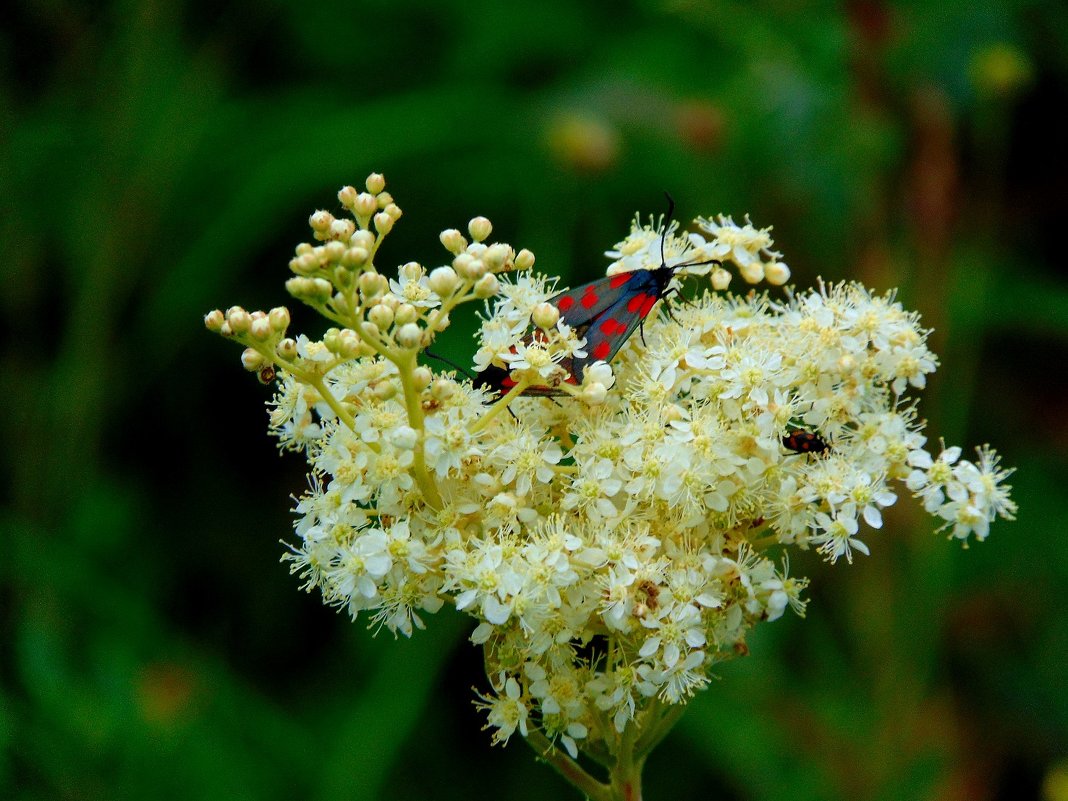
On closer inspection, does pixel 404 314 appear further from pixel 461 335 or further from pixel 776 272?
pixel 461 335

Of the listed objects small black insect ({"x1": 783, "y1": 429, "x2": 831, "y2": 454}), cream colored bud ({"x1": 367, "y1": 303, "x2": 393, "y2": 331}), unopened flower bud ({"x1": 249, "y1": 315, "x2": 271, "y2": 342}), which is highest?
small black insect ({"x1": 783, "y1": 429, "x2": 831, "y2": 454})

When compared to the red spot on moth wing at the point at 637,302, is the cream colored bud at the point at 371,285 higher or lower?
lower

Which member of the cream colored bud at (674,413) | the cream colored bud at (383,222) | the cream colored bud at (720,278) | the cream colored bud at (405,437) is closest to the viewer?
the cream colored bud at (405,437)

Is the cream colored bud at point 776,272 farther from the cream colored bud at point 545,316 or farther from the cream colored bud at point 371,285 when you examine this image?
the cream colored bud at point 371,285

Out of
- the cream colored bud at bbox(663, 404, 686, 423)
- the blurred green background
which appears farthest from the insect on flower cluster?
the blurred green background

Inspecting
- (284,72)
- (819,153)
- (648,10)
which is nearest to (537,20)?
(648,10)

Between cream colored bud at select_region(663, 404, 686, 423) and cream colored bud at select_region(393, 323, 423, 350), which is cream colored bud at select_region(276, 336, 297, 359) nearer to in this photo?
cream colored bud at select_region(393, 323, 423, 350)

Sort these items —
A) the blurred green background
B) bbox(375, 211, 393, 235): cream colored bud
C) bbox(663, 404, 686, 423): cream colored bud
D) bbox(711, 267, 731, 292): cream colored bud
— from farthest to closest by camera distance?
1. the blurred green background
2. bbox(711, 267, 731, 292): cream colored bud
3. bbox(375, 211, 393, 235): cream colored bud
4. bbox(663, 404, 686, 423): cream colored bud

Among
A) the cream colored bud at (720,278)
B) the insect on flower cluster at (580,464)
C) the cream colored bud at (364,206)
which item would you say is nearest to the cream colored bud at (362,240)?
the insect on flower cluster at (580,464)

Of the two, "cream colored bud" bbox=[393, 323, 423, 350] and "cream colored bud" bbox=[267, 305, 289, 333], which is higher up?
"cream colored bud" bbox=[393, 323, 423, 350]

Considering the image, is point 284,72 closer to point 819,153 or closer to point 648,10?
point 648,10
